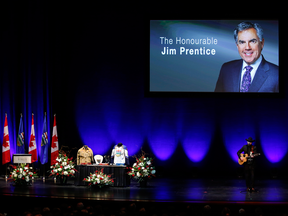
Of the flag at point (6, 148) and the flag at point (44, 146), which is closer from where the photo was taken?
the flag at point (6, 148)

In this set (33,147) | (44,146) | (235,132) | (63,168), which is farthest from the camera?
(235,132)

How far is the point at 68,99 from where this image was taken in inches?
497

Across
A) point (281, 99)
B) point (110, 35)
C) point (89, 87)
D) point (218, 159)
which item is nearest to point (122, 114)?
point (89, 87)

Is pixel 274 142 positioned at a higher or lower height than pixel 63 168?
higher

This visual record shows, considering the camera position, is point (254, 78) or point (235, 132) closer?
point (254, 78)

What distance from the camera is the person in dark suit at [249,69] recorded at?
469 inches

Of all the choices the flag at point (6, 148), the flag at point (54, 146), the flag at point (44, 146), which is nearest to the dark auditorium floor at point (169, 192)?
the flag at point (6, 148)

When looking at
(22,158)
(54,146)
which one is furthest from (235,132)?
(22,158)

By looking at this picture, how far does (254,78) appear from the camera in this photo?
39.1ft

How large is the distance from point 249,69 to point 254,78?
1.13 feet

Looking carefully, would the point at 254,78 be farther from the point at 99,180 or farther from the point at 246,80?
the point at 99,180

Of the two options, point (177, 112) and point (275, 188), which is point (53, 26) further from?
point (275, 188)

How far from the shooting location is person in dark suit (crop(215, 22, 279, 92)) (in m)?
11.9

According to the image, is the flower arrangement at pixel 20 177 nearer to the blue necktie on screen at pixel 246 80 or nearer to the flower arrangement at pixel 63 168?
the flower arrangement at pixel 63 168
